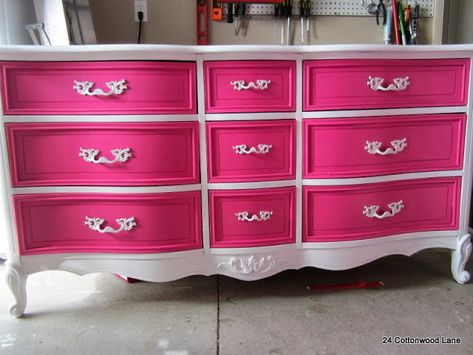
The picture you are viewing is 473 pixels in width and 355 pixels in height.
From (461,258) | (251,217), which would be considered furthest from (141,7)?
(461,258)

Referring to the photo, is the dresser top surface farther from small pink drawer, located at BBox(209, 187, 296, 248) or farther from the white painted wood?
small pink drawer, located at BBox(209, 187, 296, 248)

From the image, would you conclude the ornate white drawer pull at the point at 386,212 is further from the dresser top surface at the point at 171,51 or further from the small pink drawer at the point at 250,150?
the dresser top surface at the point at 171,51

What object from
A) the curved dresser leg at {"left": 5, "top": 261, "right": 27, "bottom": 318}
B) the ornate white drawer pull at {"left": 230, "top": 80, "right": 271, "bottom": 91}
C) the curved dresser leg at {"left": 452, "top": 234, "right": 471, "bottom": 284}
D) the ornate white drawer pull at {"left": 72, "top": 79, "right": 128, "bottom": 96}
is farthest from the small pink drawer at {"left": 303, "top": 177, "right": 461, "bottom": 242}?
the curved dresser leg at {"left": 5, "top": 261, "right": 27, "bottom": 318}

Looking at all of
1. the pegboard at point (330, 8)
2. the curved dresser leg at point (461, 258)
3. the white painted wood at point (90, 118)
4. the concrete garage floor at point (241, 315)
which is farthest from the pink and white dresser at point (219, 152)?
the pegboard at point (330, 8)

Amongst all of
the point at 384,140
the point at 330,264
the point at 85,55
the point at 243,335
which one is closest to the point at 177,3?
the point at 85,55

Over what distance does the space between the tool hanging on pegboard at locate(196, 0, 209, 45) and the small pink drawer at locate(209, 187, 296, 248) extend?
768mm

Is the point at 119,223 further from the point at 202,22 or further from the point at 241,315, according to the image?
the point at 202,22

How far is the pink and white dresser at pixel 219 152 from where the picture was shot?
134 cm

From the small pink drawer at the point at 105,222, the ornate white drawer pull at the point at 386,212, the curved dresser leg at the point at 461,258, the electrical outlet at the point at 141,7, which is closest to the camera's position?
the small pink drawer at the point at 105,222

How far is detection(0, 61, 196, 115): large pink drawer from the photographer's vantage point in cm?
132

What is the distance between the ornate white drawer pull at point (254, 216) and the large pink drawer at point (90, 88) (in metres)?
0.40

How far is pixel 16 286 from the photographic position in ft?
4.70

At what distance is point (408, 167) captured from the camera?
1521 millimetres

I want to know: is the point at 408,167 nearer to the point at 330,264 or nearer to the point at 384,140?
the point at 384,140
